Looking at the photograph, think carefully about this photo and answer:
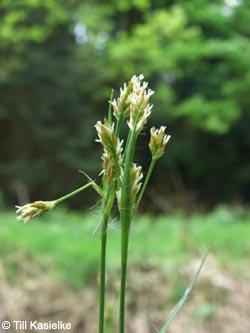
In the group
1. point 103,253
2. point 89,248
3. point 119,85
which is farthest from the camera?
point 119,85

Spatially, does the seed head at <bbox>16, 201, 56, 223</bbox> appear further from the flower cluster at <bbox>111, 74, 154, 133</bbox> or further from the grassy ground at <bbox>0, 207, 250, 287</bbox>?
the grassy ground at <bbox>0, 207, 250, 287</bbox>

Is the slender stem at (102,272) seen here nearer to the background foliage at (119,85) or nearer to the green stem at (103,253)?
the green stem at (103,253)

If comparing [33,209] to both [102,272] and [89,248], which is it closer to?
[102,272]

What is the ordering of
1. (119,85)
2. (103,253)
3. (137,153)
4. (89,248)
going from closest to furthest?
(103,253) → (89,248) → (137,153) → (119,85)

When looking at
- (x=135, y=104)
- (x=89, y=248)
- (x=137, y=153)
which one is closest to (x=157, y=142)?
(x=135, y=104)

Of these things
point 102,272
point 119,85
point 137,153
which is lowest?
point 102,272

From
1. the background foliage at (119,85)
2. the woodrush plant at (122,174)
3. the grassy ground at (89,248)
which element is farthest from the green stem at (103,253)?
the background foliage at (119,85)

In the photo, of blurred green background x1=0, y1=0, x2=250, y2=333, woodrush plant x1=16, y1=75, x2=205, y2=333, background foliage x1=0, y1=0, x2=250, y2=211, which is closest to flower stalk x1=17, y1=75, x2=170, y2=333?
woodrush plant x1=16, y1=75, x2=205, y2=333
